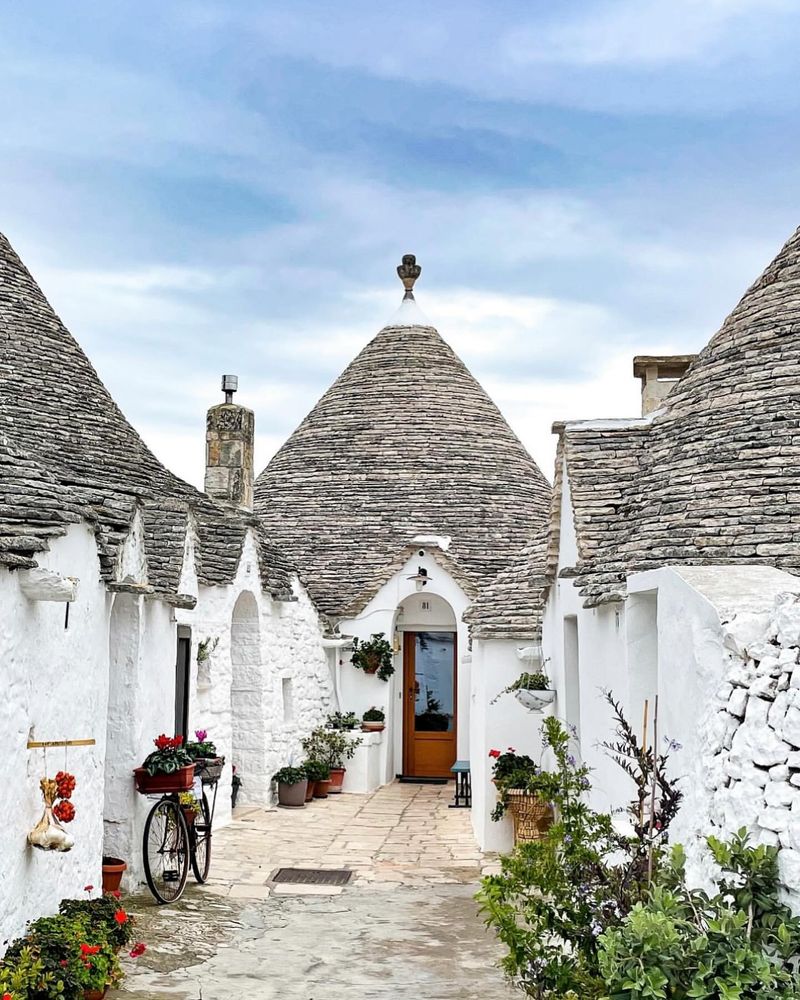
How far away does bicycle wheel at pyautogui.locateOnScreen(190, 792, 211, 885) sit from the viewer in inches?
384

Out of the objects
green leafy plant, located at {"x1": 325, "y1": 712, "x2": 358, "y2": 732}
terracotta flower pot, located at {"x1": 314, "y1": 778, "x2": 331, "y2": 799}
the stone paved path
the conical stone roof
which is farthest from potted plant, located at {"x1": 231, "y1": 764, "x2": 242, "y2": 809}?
the conical stone roof

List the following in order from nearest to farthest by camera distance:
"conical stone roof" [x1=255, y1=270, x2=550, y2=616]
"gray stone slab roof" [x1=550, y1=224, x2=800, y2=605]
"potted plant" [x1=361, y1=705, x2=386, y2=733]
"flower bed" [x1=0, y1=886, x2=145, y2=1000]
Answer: "flower bed" [x1=0, y1=886, x2=145, y2=1000] < "gray stone slab roof" [x1=550, y1=224, x2=800, y2=605] < "potted plant" [x1=361, y1=705, x2=386, y2=733] < "conical stone roof" [x1=255, y1=270, x2=550, y2=616]

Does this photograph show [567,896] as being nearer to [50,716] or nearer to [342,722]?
[50,716]

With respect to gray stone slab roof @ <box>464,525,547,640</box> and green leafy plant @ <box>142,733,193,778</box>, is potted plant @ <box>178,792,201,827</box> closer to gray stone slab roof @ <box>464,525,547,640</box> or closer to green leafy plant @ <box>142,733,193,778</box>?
green leafy plant @ <box>142,733,193,778</box>

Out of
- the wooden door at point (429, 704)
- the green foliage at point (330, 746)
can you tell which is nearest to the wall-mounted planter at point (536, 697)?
the green foliage at point (330, 746)

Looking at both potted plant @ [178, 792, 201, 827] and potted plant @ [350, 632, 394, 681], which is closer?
potted plant @ [178, 792, 201, 827]

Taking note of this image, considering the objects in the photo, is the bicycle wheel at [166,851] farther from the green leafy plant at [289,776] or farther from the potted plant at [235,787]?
the green leafy plant at [289,776]

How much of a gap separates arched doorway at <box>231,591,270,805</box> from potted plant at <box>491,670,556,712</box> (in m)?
4.43

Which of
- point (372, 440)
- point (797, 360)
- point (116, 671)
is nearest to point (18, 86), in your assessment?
point (116, 671)

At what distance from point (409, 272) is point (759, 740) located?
66.9 feet

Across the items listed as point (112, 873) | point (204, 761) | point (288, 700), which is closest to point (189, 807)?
point (112, 873)

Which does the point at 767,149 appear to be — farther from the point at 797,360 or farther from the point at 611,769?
the point at 611,769

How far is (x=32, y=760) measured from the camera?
21.5 feet

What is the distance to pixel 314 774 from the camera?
619 inches
